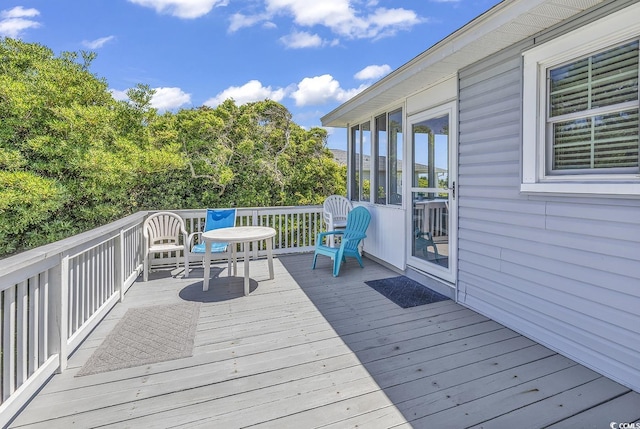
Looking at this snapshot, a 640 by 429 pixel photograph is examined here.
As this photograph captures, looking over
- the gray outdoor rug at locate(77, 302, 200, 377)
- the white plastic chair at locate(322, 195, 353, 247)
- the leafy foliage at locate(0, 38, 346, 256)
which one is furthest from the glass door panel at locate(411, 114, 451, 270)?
the leafy foliage at locate(0, 38, 346, 256)

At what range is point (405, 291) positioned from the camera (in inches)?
147

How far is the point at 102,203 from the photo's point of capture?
6.45 metres

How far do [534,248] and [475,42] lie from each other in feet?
5.62

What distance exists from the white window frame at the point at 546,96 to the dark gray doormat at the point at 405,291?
1511mm

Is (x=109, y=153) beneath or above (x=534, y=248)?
above

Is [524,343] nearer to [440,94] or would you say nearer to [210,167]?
[440,94]

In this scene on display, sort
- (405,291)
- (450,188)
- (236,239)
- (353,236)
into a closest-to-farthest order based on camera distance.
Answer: (450,188) < (236,239) < (405,291) < (353,236)

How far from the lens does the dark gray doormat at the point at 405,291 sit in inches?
135

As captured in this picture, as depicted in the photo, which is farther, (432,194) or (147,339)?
(432,194)

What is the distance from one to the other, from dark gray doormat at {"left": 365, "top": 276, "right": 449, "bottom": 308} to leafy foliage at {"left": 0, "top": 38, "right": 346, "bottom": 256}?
4.59 m

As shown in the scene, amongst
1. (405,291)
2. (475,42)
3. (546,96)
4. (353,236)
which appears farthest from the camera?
(353,236)

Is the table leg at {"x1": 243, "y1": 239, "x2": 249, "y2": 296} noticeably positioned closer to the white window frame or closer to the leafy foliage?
the white window frame

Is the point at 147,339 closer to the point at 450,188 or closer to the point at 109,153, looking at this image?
the point at 450,188

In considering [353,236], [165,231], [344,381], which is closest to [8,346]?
[344,381]
